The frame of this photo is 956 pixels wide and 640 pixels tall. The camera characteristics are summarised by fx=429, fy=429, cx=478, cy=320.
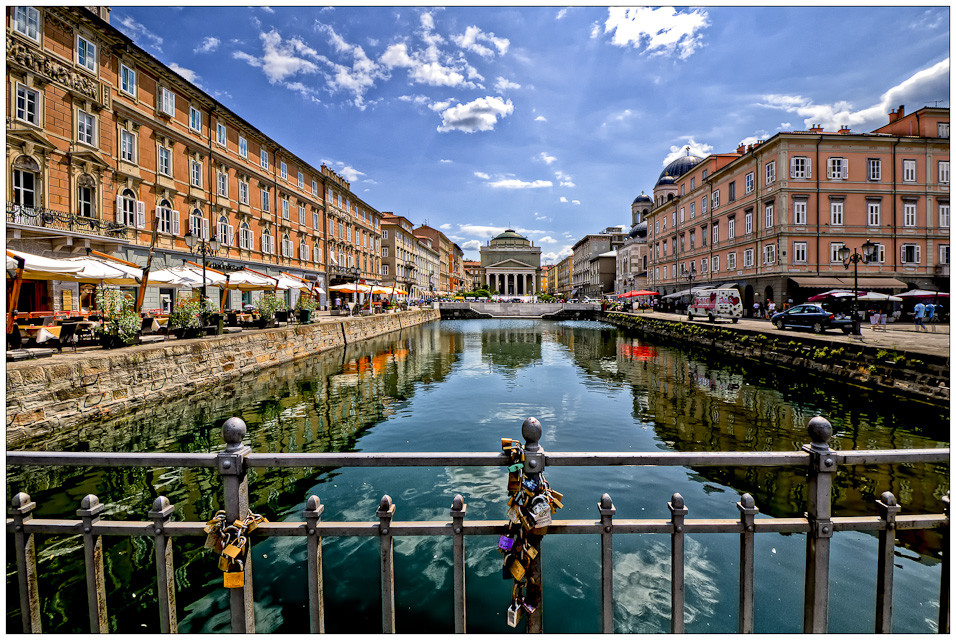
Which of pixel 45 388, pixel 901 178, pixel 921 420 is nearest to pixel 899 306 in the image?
pixel 901 178

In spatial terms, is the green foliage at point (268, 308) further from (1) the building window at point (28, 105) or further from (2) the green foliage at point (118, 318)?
(1) the building window at point (28, 105)

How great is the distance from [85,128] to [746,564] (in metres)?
28.1

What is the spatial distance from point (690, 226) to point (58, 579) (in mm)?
54236

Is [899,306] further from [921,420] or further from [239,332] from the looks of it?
[239,332]

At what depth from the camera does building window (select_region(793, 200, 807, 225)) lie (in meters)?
32.8

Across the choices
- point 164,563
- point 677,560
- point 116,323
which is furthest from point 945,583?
point 116,323

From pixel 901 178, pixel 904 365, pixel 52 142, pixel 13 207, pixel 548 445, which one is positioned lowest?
pixel 548 445

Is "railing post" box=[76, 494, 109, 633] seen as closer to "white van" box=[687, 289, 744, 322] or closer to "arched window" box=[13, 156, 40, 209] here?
"arched window" box=[13, 156, 40, 209]

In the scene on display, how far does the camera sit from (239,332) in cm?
1778

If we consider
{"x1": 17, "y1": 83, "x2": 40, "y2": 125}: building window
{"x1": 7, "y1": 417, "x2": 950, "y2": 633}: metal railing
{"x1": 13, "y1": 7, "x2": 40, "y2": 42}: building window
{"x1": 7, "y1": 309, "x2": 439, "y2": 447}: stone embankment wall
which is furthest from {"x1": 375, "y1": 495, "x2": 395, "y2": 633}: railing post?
{"x1": 13, "y1": 7, "x2": 40, "y2": 42}: building window

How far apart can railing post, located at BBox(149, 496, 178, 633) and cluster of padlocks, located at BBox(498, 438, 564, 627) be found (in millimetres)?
2035

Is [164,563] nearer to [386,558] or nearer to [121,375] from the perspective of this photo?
[386,558]

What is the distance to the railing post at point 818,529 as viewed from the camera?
2621mm

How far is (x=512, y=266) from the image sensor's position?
412ft
